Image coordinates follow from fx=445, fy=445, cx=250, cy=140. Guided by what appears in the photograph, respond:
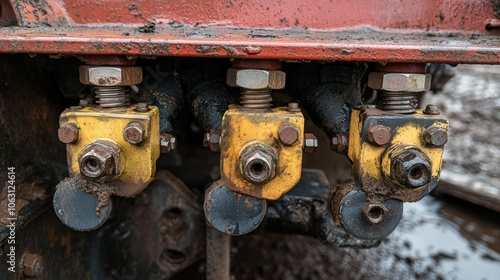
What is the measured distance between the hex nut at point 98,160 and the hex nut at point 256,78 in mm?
342

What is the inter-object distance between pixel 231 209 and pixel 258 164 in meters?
0.17

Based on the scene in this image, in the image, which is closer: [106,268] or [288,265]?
[106,268]

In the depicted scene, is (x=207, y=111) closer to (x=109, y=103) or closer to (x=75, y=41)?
(x=109, y=103)

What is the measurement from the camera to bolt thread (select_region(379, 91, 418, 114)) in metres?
1.13

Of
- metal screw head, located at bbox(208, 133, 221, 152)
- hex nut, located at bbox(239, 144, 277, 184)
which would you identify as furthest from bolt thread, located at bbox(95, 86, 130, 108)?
hex nut, located at bbox(239, 144, 277, 184)

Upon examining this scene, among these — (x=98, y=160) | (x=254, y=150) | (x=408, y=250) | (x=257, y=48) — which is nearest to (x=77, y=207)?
(x=98, y=160)

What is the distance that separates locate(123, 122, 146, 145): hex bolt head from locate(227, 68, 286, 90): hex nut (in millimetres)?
257

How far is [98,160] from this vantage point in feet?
3.39

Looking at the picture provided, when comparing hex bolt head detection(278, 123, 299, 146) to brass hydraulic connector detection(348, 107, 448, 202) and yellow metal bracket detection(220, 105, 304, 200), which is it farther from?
brass hydraulic connector detection(348, 107, 448, 202)

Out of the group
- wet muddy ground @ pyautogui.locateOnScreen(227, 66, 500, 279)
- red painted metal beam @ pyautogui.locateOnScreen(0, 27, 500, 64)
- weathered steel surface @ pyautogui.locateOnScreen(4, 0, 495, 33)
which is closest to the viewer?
red painted metal beam @ pyautogui.locateOnScreen(0, 27, 500, 64)

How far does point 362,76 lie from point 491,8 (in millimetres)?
408

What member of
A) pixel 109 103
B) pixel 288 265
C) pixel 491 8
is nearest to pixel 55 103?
pixel 109 103

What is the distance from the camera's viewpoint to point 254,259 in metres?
2.55

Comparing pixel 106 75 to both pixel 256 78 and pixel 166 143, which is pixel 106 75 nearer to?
pixel 166 143
